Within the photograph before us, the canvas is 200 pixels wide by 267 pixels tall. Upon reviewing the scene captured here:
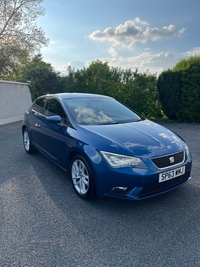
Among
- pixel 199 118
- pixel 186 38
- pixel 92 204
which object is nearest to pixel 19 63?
pixel 186 38

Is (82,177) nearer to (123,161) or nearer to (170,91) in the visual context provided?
(123,161)

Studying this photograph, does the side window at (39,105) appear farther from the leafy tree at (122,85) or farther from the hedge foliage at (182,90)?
the hedge foliage at (182,90)

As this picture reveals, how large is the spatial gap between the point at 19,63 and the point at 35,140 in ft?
54.2

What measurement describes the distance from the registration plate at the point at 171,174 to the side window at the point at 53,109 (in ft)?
5.98

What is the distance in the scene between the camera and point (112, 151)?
2666 millimetres

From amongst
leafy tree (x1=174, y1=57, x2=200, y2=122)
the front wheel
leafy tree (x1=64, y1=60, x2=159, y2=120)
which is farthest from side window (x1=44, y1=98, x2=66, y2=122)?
leafy tree (x1=174, y1=57, x2=200, y2=122)

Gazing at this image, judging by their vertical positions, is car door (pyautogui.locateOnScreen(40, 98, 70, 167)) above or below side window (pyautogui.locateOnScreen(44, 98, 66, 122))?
below

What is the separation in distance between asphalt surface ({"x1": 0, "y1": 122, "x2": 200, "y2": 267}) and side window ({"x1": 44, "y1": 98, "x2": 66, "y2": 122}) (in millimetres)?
1201

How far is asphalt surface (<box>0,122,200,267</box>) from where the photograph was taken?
201 cm

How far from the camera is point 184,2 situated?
8398 millimetres

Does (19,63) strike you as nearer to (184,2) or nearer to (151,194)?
(184,2)

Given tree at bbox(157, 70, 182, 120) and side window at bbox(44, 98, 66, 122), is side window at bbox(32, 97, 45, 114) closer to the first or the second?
side window at bbox(44, 98, 66, 122)

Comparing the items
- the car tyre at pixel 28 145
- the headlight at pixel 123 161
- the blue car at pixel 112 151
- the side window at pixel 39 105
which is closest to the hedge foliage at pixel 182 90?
the blue car at pixel 112 151

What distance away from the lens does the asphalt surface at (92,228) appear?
2012 mm
